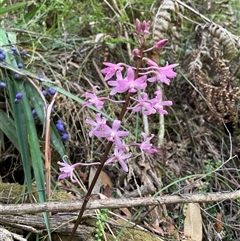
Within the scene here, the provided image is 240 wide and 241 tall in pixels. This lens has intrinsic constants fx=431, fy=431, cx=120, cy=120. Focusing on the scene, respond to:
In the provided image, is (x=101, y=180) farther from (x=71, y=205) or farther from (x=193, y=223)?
(x=71, y=205)

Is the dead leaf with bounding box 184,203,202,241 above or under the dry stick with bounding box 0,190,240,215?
under

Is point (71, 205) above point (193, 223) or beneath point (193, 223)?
above

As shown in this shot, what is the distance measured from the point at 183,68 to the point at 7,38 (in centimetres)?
100

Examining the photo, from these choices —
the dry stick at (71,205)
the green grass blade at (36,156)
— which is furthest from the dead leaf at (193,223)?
the green grass blade at (36,156)

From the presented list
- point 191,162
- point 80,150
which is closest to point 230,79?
point 191,162

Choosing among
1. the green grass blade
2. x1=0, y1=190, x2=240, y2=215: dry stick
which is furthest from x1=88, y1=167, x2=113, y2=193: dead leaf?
x1=0, y1=190, x2=240, y2=215: dry stick

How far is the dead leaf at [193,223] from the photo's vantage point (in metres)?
1.68

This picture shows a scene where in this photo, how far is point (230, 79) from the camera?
222cm

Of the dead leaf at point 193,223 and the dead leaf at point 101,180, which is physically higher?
the dead leaf at point 101,180

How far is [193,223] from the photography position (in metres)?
1.72

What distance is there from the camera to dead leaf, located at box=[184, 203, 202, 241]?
66.1 inches

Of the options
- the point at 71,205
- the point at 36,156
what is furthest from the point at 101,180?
the point at 71,205

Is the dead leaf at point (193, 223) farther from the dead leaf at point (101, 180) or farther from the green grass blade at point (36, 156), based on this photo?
the green grass blade at point (36, 156)

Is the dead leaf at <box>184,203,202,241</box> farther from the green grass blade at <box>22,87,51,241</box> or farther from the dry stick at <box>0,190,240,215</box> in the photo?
the green grass blade at <box>22,87,51,241</box>
